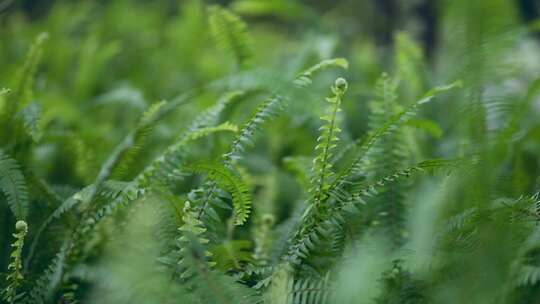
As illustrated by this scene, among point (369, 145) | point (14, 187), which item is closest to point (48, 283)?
point (14, 187)

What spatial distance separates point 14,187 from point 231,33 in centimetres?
77

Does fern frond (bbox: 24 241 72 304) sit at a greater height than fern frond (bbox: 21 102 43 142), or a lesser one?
lesser

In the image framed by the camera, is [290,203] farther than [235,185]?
Yes

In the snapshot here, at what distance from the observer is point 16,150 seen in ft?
4.29

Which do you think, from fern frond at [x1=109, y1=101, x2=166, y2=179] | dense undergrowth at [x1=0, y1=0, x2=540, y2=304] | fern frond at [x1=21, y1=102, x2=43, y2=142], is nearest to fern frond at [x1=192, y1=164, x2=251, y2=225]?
dense undergrowth at [x1=0, y1=0, x2=540, y2=304]

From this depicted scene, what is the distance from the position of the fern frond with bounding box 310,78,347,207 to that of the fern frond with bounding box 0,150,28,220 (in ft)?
1.73

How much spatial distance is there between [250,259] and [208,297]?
28 centimetres

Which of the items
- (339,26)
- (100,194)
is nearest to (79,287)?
(100,194)

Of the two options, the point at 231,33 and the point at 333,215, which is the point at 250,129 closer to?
the point at 333,215

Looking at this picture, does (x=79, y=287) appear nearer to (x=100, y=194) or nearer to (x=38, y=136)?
(x=100, y=194)

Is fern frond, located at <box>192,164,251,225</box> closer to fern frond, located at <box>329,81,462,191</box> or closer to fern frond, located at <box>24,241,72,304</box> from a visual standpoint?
fern frond, located at <box>329,81,462,191</box>

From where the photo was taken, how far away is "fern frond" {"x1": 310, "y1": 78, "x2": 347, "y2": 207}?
0.98 metres

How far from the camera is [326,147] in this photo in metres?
0.99

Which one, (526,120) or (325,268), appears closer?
Answer: (325,268)
